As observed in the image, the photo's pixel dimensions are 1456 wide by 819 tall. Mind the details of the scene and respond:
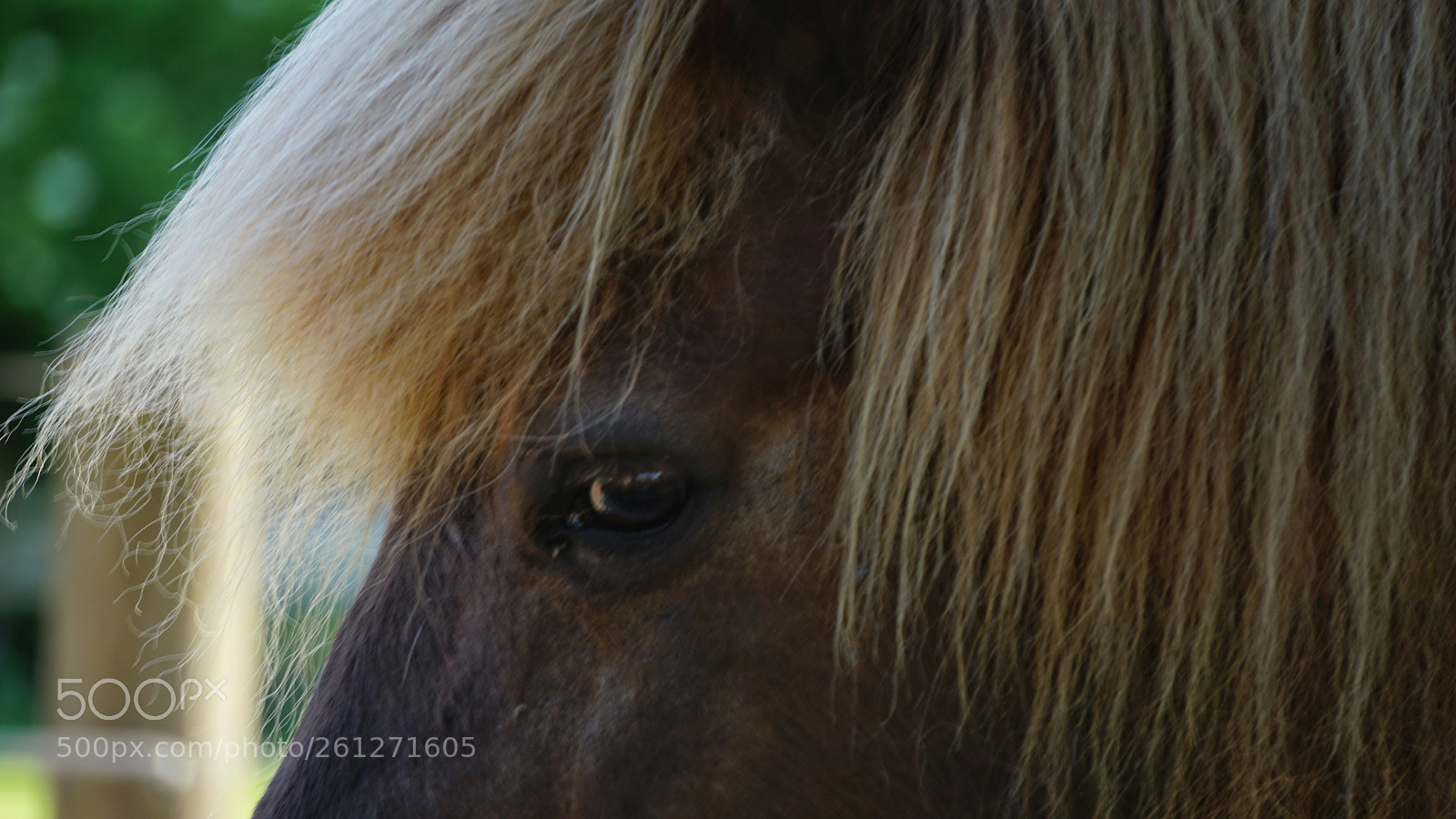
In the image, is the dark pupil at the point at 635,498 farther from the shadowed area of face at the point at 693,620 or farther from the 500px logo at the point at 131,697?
the 500px logo at the point at 131,697

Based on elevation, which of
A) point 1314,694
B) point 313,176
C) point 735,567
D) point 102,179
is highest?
point 102,179

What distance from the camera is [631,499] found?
835 millimetres

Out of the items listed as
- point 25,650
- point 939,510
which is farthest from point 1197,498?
point 25,650

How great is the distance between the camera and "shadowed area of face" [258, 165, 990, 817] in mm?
794

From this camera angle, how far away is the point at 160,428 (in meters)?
1.11

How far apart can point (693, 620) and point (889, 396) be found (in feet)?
0.68

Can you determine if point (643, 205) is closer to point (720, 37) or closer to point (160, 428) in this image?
point (720, 37)

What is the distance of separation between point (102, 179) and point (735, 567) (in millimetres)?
4294

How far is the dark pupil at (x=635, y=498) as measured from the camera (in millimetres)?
829
